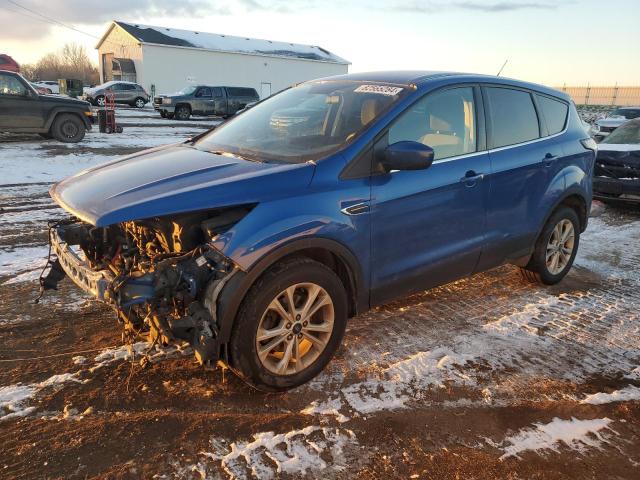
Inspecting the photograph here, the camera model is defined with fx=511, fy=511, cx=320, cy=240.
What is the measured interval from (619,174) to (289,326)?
A: 24.3 ft

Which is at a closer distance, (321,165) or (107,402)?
(107,402)

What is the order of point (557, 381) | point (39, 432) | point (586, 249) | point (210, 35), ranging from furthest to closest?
1. point (210, 35)
2. point (586, 249)
3. point (557, 381)
4. point (39, 432)

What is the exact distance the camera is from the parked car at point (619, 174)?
8062mm

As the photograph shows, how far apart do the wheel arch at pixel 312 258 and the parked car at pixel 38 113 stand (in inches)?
491

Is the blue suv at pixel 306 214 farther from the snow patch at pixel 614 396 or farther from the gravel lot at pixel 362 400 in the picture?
the snow patch at pixel 614 396

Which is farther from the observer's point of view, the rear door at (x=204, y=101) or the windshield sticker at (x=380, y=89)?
the rear door at (x=204, y=101)

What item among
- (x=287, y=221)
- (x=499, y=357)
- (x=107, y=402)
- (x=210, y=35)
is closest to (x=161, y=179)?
(x=287, y=221)

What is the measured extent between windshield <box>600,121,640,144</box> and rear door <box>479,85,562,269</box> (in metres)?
5.41

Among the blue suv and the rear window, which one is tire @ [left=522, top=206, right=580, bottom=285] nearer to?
the blue suv

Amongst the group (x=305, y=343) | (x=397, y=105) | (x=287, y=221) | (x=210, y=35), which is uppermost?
(x=210, y=35)

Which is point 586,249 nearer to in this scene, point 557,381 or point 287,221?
point 557,381

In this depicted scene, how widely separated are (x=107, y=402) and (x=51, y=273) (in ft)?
3.58

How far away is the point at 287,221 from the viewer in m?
2.86

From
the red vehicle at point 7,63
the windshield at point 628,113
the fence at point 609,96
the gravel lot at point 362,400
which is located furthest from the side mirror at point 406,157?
the fence at point 609,96
